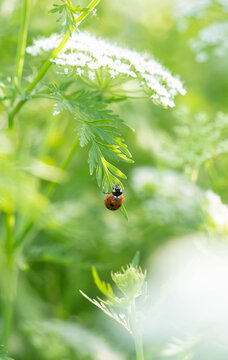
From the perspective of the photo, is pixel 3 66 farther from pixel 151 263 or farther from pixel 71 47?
pixel 151 263

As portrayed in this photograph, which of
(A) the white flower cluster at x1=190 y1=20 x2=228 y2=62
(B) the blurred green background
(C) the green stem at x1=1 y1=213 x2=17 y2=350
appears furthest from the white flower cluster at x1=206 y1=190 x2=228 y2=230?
(A) the white flower cluster at x1=190 y1=20 x2=228 y2=62

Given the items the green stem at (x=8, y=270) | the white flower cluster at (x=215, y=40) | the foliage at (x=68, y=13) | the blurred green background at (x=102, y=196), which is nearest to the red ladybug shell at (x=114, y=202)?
the blurred green background at (x=102, y=196)

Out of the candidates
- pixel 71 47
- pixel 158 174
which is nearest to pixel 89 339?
pixel 158 174

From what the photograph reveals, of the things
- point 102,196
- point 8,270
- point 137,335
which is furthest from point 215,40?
point 137,335

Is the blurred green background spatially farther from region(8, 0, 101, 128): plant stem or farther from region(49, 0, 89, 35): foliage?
region(49, 0, 89, 35): foliage

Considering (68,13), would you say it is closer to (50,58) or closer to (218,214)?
(50,58)

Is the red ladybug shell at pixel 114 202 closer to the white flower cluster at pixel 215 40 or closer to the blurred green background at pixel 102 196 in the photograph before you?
the blurred green background at pixel 102 196

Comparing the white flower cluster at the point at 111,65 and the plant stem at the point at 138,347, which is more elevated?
the white flower cluster at the point at 111,65
